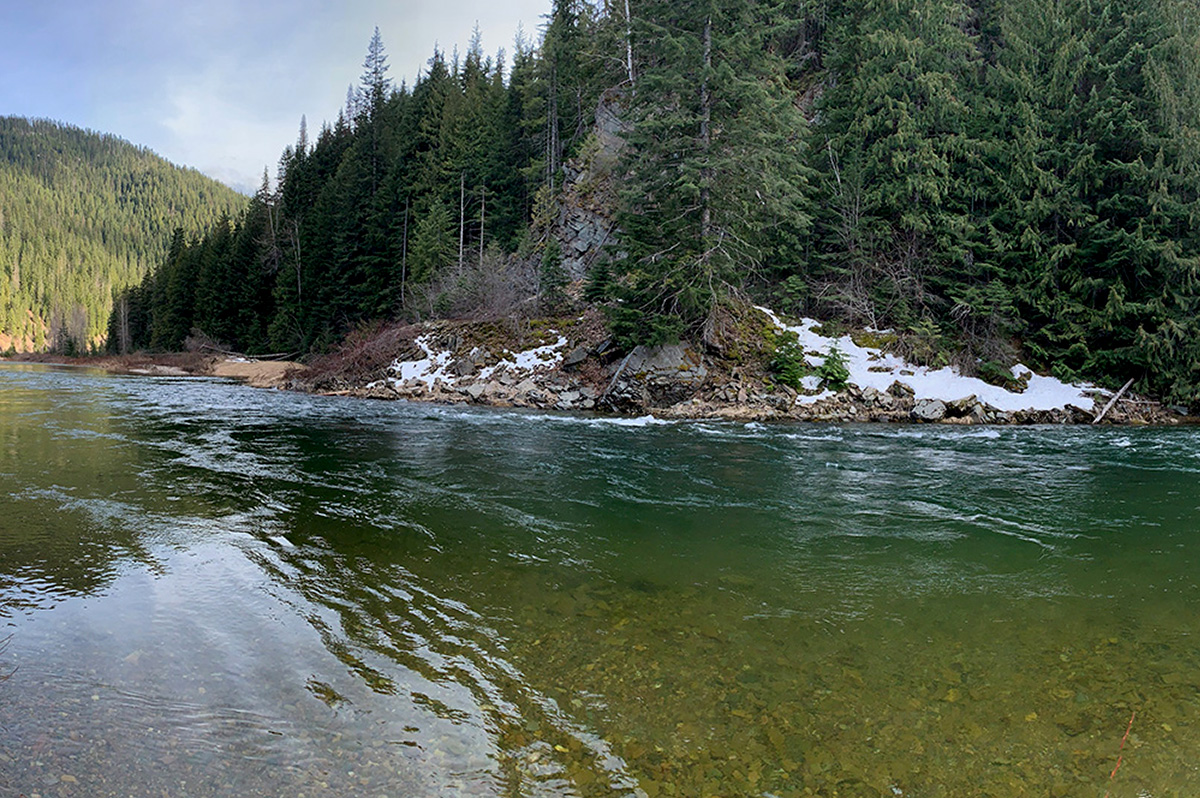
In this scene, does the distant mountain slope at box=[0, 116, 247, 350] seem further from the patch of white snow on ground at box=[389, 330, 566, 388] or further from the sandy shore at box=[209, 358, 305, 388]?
the patch of white snow on ground at box=[389, 330, 566, 388]

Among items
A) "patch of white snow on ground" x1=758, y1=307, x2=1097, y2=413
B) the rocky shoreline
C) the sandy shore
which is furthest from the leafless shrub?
"patch of white snow on ground" x1=758, y1=307, x2=1097, y2=413

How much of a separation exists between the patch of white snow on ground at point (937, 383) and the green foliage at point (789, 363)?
389 millimetres

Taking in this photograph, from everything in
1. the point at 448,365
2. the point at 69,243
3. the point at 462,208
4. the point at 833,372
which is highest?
the point at 69,243

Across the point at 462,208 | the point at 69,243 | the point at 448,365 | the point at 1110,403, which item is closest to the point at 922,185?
the point at 1110,403

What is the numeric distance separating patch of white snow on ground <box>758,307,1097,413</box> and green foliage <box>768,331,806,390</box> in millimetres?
389

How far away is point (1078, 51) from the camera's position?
21.2 m

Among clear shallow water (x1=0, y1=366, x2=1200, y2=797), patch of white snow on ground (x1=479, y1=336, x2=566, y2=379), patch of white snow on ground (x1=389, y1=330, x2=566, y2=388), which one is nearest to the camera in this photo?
clear shallow water (x1=0, y1=366, x2=1200, y2=797)

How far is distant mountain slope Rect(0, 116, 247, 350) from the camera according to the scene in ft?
357

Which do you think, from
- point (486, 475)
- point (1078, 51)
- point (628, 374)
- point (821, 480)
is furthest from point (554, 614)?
point (1078, 51)

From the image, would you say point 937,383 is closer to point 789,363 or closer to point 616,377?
point 789,363

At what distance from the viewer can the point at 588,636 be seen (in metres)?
4.30

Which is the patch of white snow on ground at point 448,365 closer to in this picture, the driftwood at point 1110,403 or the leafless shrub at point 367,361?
the leafless shrub at point 367,361

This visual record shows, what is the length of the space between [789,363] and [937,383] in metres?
4.75

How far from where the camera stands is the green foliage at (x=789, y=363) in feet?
66.7
